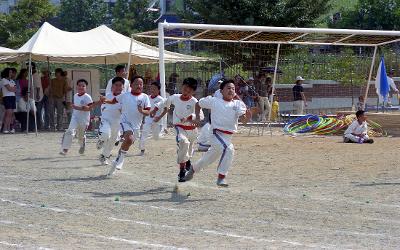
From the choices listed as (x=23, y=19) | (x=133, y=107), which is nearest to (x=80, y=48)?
(x=133, y=107)

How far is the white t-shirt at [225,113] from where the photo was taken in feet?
42.6

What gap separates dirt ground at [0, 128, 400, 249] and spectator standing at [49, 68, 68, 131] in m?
7.90

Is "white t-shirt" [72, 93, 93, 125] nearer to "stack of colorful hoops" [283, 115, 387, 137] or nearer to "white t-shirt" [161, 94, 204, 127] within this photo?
"white t-shirt" [161, 94, 204, 127]

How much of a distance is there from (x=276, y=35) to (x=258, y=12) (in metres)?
9.86

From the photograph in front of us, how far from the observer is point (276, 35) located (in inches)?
982

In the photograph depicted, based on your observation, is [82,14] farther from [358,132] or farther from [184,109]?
[184,109]

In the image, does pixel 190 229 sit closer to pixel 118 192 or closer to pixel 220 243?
pixel 220 243

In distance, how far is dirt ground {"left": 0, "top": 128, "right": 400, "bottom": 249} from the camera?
9.52 metres

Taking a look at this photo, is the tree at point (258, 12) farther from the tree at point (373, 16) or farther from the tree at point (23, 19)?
the tree at point (373, 16)

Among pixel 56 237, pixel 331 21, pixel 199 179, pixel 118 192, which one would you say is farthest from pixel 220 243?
pixel 331 21

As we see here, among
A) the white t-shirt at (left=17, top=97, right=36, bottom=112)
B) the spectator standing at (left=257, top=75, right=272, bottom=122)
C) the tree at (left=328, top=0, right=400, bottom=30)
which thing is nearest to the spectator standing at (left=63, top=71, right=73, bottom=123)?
the white t-shirt at (left=17, top=97, right=36, bottom=112)

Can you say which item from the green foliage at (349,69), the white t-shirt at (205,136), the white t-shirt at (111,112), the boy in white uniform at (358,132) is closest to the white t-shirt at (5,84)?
the white t-shirt at (205,136)

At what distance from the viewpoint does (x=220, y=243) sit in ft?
30.6

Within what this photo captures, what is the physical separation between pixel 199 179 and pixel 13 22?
30.9 m
